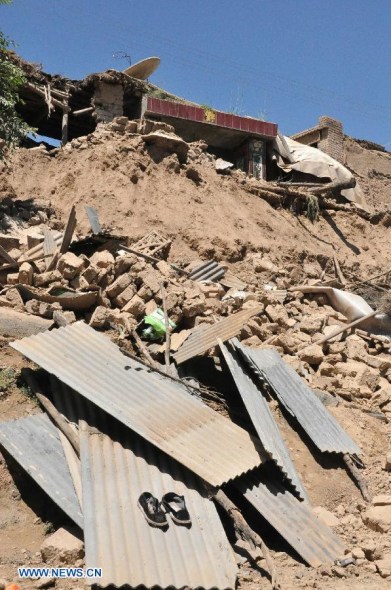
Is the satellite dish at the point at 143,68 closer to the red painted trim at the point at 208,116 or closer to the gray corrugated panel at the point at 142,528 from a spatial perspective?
the red painted trim at the point at 208,116

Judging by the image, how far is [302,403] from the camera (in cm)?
639

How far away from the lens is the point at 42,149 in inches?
499

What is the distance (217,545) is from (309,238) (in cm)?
1038

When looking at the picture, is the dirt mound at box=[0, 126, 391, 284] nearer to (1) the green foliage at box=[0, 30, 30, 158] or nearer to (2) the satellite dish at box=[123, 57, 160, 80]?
(1) the green foliage at box=[0, 30, 30, 158]

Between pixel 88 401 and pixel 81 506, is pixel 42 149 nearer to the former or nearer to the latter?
pixel 88 401

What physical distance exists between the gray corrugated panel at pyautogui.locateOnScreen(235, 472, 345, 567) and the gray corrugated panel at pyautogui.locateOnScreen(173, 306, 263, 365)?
1.67 m

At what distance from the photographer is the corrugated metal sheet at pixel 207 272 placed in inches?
362

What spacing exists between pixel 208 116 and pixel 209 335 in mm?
9329

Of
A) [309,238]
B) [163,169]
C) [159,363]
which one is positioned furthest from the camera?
[309,238]

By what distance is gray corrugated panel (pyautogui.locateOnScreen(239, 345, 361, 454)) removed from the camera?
19.4ft

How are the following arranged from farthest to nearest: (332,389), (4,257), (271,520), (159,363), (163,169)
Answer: (163,169) → (4,257) → (332,389) → (159,363) → (271,520)

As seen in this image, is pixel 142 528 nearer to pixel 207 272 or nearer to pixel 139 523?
pixel 139 523

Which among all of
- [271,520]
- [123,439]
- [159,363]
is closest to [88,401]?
[123,439]

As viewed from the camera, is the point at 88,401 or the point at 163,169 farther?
the point at 163,169
